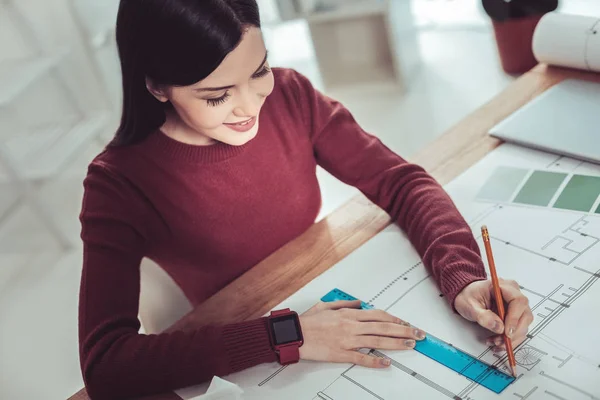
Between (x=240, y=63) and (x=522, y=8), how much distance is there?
125 centimetres

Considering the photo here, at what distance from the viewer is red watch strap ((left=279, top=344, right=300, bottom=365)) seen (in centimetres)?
104

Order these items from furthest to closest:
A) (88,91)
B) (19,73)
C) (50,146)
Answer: (88,91)
(50,146)
(19,73)

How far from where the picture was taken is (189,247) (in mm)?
1372

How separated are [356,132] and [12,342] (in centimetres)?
174

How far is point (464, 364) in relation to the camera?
95 cm

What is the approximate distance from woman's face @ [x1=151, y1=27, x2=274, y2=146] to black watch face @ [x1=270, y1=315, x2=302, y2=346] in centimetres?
32

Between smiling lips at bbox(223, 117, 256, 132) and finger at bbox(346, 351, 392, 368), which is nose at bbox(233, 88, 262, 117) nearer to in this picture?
smiling lips at bbox(223, 117, 256, 132)

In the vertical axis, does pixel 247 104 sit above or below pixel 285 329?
above

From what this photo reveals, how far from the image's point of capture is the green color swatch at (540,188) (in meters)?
1.21

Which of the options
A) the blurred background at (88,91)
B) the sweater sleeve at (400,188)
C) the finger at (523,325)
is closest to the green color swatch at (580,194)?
the sweater sleeve at (400,188)

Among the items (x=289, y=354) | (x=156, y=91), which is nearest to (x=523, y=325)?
(x=289, y=354)

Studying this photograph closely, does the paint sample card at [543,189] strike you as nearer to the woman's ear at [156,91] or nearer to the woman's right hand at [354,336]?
the woman's right hand at [354,336]

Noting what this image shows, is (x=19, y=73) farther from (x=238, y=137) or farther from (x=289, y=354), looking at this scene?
(x=289, y=354)

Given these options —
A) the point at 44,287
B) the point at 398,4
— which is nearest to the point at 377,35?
the point at 398,4
